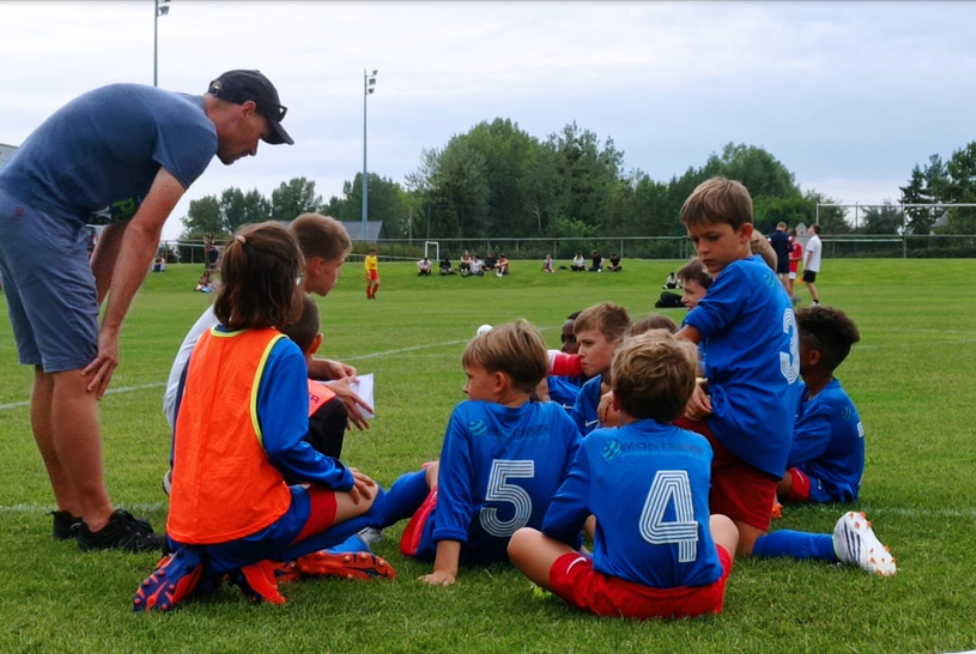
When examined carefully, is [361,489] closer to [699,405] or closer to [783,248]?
[699,405]

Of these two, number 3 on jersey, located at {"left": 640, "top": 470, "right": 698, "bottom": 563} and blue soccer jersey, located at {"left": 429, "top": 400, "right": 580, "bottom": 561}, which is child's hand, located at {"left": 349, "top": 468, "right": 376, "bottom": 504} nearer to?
blue soccer jersey, located at {"left": 429, "top": 400, "right": 580, "bottom": 561}

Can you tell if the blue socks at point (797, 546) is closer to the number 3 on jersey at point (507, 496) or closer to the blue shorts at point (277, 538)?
the number 3 on jersey at point (507, 496)

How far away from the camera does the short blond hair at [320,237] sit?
A: 15.9 ft

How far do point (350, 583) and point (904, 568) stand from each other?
198 centimetres

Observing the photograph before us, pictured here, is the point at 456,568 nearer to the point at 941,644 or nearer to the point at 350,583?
the point at 350,583

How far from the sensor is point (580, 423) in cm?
512

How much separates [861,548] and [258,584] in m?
2.09

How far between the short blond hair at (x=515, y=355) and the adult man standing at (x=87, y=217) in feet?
4.47

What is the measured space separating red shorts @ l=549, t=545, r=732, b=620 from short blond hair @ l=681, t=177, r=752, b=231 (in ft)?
4.88

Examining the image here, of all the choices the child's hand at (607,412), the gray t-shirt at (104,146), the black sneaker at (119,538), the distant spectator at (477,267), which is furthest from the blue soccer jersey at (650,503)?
A: the distant spectator at (477,267)

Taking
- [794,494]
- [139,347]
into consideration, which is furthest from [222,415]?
[139,347]

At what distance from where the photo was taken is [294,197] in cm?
13500

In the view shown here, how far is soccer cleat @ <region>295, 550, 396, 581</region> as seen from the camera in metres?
4.01

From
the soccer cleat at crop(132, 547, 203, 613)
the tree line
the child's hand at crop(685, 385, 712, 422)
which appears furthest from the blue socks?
the tree line
